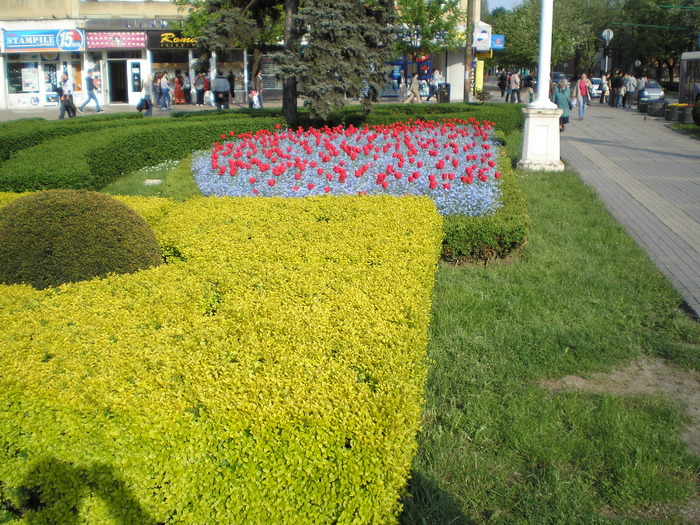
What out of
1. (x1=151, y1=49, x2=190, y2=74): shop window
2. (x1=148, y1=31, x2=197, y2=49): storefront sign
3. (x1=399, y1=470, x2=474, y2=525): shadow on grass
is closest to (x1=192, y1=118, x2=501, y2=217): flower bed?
(x1=399, y1=470, x2=474, y2=525): shadow on grass

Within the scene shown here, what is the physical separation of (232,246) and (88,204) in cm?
118

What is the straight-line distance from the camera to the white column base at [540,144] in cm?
1227

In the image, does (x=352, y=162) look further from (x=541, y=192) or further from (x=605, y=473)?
(x=605, y=473)

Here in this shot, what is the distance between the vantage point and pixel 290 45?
16.4 metres

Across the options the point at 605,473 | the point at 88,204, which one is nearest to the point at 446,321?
the point at 605,473

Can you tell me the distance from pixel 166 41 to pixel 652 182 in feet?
80.5

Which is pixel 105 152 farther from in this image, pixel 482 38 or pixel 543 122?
pixel 482 38

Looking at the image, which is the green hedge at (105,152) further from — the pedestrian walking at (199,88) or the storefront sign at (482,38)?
the storefront sign at (482,38)

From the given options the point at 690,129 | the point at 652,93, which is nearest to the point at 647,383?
the point at 690,129

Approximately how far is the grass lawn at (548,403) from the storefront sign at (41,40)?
1129 inches

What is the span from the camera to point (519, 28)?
1768 inches

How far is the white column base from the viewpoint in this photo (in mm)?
12266

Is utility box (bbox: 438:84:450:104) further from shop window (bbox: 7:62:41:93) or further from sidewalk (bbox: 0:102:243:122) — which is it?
shop window (bbox: 7:62:41:93)

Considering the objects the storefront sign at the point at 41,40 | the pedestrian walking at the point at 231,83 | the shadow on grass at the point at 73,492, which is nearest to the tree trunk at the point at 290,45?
the pedestrian walking at the point at 231,83
